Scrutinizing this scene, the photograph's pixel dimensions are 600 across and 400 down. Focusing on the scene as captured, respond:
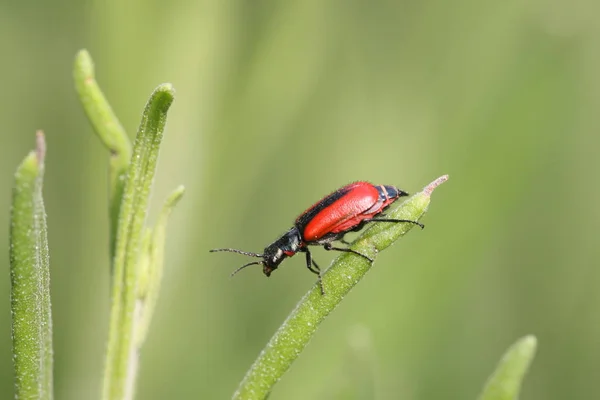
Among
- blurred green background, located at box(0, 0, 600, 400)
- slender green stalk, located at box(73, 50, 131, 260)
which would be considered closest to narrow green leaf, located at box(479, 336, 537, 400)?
slender green stalk, located at box(73, 50, 131, 260)

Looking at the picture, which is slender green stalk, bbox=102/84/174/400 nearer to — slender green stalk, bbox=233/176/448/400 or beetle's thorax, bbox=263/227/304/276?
slender green stalk, bbox=233/176/448/400

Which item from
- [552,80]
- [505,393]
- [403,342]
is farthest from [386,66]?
[505,393]

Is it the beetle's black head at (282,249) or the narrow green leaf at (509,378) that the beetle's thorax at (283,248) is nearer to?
the beetle's black head at (282,249)

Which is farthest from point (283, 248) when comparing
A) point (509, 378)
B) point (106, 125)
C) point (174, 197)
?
point (509, 378)

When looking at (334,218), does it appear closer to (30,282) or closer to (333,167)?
(333,167)

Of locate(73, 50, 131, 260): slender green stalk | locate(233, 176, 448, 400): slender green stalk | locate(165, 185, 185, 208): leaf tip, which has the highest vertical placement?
locate(73, 50, 131, 260): slender green stalk
